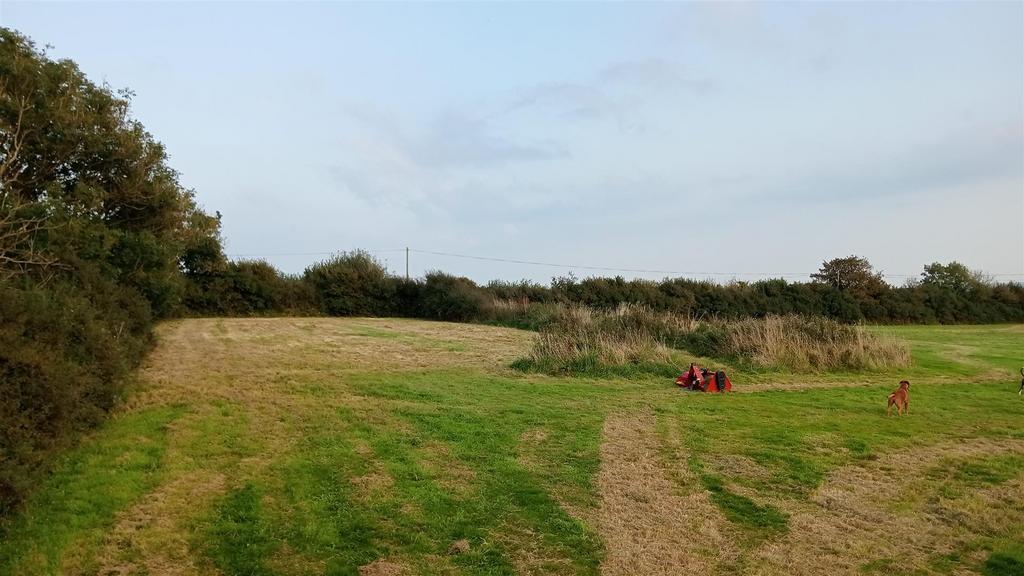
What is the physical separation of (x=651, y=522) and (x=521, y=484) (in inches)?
58.1

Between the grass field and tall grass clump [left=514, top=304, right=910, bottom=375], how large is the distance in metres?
2.97

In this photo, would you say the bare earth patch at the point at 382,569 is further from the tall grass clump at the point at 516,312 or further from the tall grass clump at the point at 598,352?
the tall grass clump at the point at 516,312

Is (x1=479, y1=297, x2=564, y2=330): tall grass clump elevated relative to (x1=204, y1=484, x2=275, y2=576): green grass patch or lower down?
elevated

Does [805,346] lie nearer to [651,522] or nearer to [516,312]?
[651,522]

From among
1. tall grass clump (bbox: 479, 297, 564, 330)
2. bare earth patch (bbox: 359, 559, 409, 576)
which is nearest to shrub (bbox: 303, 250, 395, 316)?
tall grass clump (bbox: 479, 297, 564, 330)

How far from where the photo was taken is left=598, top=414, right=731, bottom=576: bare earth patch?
4.62 meters

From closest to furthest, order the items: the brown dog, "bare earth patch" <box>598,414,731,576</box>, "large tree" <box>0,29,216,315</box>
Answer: "bare earth patch" <box>598,414,731,576</box> → the brown dog → "large tree" <box>0,29,216,315</box>

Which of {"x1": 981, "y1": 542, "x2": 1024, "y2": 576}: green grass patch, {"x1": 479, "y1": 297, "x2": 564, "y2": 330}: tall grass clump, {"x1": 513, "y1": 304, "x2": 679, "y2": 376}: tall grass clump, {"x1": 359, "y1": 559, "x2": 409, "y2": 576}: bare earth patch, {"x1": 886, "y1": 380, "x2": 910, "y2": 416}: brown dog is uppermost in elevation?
{"x1": 479, "y1": 297, "x2": 564, "y2": 330}: tall grass clump

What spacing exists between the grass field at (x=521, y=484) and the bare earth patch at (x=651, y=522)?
2 cm

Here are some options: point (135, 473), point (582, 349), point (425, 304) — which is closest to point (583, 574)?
point (135, 473)

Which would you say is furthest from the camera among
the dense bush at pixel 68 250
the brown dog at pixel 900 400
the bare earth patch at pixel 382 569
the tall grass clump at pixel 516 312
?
the tall grass clump at pixel 516 312

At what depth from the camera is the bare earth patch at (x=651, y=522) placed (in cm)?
462

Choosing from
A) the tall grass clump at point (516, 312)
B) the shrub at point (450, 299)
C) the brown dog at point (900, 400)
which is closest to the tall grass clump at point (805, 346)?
the brown dog at point (900, 400)

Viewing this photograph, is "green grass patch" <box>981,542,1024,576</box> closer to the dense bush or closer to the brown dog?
the brown dog
